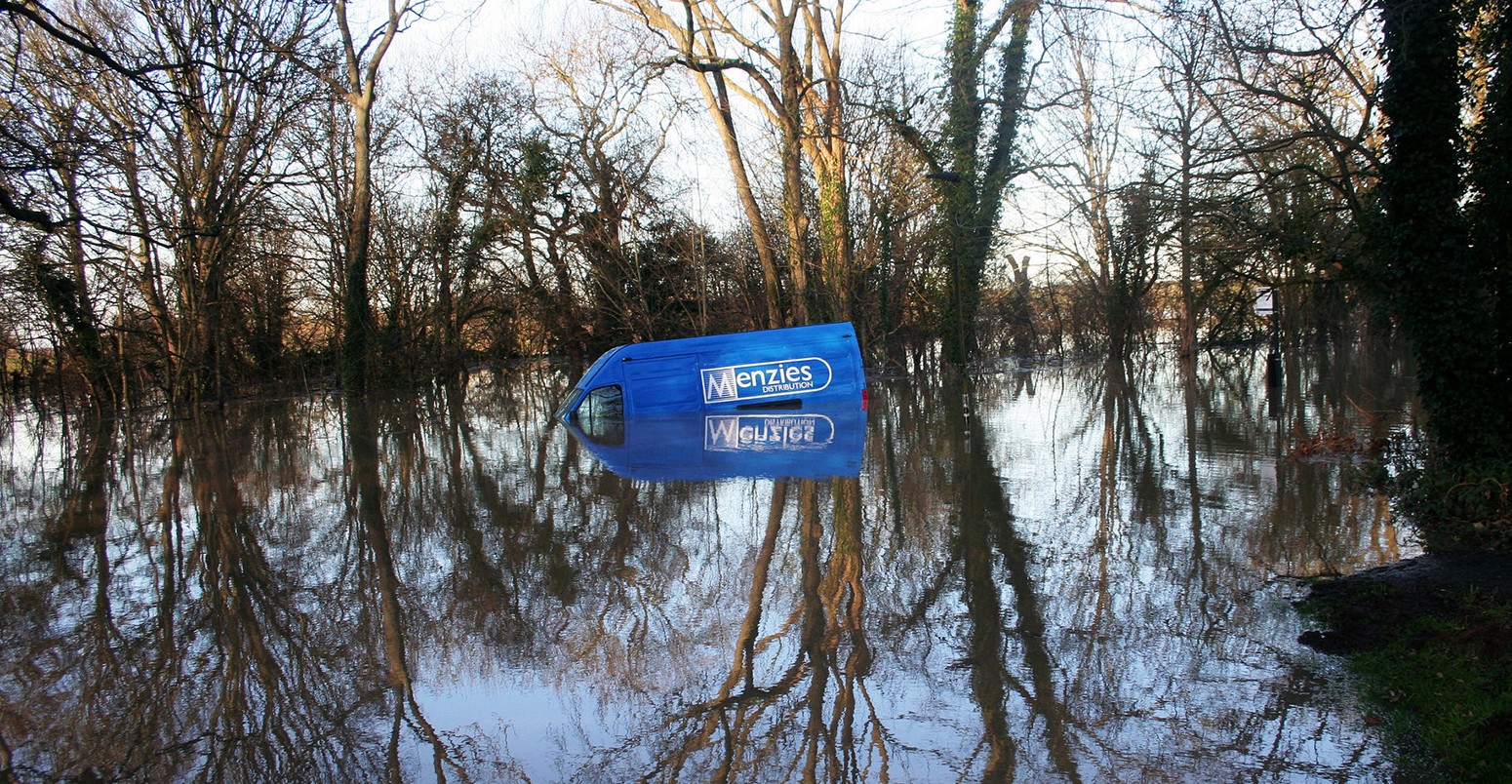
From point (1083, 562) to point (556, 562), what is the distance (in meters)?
3.56

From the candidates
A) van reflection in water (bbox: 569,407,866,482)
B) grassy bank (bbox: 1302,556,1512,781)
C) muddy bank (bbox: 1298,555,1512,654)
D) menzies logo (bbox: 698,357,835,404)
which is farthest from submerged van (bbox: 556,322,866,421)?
grassy bank (bbox: 1302,556,1512,781)

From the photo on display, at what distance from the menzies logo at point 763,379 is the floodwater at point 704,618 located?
17.8ft

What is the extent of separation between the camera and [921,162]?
2586 centimetres

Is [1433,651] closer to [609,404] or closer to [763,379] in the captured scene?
[763,379]

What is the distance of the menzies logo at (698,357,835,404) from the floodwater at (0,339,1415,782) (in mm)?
5438

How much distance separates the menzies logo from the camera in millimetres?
18656

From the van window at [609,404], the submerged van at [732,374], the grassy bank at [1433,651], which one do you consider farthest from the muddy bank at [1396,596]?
the van window at [609,404]

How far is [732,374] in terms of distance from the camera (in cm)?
1866

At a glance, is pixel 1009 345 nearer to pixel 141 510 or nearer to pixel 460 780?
pixel 141 510

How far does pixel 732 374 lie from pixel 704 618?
496 inches

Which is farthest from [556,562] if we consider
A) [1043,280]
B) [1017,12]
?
[1043,280]

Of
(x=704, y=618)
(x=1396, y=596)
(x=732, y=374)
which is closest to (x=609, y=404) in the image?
(x=732, y=374)

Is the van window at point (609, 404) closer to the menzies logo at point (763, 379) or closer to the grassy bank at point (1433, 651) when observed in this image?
the menzies logo at point (763, 379)

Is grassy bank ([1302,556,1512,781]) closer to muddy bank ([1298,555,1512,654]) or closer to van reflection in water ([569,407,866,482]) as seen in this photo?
muddy bank ([1298,555,1512,654])
